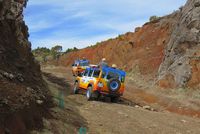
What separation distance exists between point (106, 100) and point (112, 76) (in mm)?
1477

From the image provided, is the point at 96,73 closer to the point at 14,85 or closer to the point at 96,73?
the point at 96,73

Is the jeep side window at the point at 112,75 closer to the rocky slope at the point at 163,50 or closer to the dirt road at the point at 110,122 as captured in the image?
the dirt road at the point at 110,122

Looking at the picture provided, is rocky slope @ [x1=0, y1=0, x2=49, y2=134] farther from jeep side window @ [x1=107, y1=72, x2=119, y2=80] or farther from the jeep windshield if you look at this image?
jeep side window @ [x1=107, y1=72, x2=119, y2=80]

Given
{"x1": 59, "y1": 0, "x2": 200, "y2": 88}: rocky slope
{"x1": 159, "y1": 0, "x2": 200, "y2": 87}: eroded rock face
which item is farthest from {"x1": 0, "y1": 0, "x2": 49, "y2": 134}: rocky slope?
{"x1": 59, "y1": 0, "x2": 200, "y2": 88}: rocky slope

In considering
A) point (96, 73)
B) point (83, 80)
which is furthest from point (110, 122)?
point (83, 80)

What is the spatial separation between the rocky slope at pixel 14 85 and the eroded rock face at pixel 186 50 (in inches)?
645

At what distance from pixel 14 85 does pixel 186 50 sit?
24.8m

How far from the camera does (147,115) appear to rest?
1841 cm

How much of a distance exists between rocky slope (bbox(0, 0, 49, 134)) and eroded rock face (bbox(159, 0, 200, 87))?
16390mm

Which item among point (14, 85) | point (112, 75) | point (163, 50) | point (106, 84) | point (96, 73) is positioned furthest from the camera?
point (163, 50)

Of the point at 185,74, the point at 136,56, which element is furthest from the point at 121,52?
the point at 185,74

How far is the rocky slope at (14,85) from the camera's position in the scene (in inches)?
365

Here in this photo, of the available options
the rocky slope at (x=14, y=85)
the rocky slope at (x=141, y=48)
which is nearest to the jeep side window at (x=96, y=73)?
the rocky slope at (x=14, y=85)

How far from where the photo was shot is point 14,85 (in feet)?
37.6
